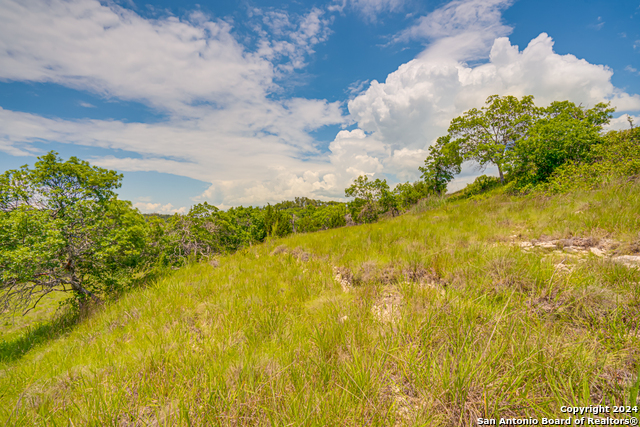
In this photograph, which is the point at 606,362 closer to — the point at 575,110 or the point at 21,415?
the point at 21,415

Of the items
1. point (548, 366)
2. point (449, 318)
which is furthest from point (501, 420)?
point (449, 318)

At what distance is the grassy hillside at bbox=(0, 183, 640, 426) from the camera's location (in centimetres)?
132

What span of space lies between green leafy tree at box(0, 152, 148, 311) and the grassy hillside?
700 centimetres

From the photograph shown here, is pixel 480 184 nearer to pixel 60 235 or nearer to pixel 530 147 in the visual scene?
pixel 530 147

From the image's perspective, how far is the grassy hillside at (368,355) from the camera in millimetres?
1322

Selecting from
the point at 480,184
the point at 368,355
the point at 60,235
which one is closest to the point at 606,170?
the point at 368,355

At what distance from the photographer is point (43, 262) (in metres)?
7.10

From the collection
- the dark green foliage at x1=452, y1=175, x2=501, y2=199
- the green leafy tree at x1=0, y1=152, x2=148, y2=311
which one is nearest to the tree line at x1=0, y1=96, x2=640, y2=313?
the green leafy tree at x1=0, y1=152, x2=148, y2=311

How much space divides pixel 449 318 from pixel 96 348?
4.23m

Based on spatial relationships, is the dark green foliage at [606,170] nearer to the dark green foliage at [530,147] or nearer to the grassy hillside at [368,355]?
the dark green foliage at [530,147]

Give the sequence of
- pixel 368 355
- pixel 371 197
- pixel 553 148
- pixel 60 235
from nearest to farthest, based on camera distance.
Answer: pixel 368 355
pixel 60 235
pixel 553 148
pixel 371 197

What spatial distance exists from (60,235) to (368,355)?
11577 mm

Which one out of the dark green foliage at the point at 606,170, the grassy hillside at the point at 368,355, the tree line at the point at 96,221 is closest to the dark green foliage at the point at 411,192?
the tree line at the point at 96,221

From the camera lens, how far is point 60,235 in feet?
24.6
